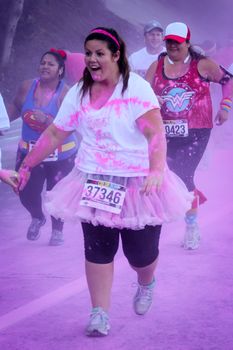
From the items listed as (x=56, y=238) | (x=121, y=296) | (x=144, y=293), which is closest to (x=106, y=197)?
(x=144, y=293)

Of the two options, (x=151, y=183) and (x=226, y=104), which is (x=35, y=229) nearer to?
(x=226, y=104)

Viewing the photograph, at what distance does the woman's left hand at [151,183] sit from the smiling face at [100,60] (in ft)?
2.01

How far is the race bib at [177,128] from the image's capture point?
626 cm

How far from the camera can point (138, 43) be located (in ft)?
66.9

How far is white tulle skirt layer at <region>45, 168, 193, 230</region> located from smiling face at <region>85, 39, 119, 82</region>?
1.86ft

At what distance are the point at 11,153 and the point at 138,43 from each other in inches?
407

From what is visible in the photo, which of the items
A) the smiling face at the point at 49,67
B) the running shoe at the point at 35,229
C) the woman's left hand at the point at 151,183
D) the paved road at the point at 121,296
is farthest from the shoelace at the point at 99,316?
the smiling face at the point at 49,67

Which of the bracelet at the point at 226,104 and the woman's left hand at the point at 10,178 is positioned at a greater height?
the bracelet at the point at 226,104

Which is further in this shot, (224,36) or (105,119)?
(224,36)

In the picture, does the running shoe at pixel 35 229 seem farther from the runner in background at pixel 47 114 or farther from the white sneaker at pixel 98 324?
the white sneaker at pixel 98 324

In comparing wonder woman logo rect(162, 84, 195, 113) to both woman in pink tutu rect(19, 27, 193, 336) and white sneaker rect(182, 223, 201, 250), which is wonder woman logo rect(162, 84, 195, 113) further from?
woman in pink tutu rect(19, 27, 193, 336)

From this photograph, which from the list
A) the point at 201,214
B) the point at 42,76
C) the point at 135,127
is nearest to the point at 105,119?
the point at 135,127

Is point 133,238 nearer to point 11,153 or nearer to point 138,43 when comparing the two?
point 11,153

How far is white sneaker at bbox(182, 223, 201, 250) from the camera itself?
6.43 m
